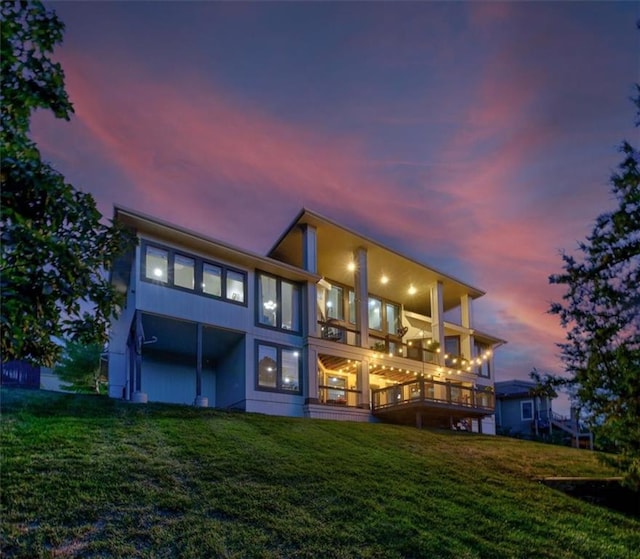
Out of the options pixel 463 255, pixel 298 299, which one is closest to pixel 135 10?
pixel 298 299

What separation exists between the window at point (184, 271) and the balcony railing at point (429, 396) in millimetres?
8114

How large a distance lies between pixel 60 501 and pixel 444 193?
18.3m

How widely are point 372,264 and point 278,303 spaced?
5204 millimetres

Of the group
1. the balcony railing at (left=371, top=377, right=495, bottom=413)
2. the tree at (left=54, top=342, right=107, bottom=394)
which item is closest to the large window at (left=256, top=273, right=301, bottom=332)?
the balcony railing at (left=371, top=377, right=495, bottom=413)

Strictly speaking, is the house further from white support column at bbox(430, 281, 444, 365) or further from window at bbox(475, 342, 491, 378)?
white support column at bbox(430, 281, 444, 365)

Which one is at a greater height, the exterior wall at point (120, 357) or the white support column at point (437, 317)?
the white support column at point (437, 317)

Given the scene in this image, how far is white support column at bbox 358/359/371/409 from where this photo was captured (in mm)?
21484

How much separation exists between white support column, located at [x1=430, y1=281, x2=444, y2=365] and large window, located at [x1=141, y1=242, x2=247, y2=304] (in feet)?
32.1

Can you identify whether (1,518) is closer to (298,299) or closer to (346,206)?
(298,299)

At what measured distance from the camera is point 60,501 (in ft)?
23.9

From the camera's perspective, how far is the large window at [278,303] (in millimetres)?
19922

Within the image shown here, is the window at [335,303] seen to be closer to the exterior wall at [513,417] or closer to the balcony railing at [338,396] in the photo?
the balcony railing at [338,396]

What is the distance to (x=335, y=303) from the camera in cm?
2453

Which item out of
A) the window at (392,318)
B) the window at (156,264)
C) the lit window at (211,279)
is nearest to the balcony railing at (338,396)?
the lit window at (211,279)
